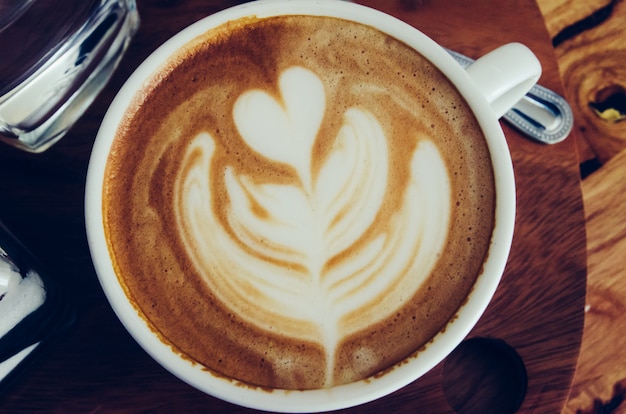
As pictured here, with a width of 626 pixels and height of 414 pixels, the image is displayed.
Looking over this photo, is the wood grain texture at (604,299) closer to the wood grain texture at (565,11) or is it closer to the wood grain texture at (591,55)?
the wood grain texture at (591,55)

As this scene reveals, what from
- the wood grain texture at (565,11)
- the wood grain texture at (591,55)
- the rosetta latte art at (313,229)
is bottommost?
the wood grain texture at (591,55)

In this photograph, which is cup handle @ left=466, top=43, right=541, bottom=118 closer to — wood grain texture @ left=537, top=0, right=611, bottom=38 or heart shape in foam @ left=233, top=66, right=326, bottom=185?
heart shape in foam @ left=233, top=66, right=326, bottom=185

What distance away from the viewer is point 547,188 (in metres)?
1.10

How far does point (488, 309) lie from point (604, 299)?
392 mm

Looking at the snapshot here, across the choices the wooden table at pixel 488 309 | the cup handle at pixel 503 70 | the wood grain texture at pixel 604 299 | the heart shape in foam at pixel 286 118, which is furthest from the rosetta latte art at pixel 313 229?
the wood grain texture at pixel 604 299

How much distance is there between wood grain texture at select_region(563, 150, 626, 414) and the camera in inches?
51.1

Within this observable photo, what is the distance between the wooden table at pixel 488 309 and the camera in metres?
1.04

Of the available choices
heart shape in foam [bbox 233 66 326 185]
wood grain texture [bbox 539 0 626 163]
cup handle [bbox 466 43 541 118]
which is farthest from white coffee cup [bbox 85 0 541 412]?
wood grain texture [bbox 539 0 626 163]

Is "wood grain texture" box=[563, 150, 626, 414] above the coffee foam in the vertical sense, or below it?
below

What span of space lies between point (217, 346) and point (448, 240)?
353 mm

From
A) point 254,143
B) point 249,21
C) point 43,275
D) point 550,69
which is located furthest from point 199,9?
point 550,69

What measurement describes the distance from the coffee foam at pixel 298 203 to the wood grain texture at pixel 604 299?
0.52 meters

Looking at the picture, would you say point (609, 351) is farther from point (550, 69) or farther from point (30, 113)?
point (30, 113)

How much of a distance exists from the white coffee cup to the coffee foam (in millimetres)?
17
